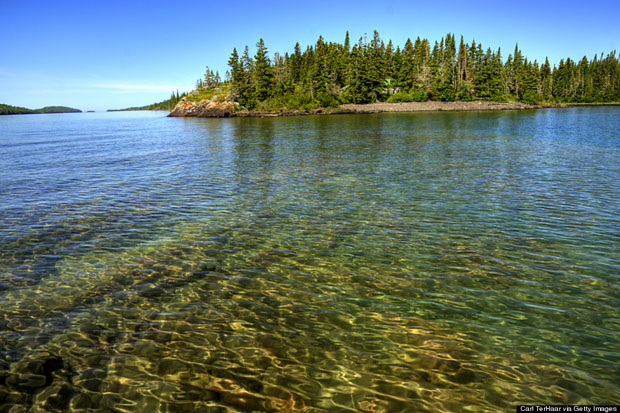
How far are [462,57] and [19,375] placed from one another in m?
202

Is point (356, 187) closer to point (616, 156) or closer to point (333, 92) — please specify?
point (616, 156)

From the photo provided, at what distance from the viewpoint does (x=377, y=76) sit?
14588 cm

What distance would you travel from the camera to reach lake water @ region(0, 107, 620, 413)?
585cm

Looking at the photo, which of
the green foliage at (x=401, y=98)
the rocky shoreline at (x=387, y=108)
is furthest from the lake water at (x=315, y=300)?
the green foliage at (x=401, y=98)

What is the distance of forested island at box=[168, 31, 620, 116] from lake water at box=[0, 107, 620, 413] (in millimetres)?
128198

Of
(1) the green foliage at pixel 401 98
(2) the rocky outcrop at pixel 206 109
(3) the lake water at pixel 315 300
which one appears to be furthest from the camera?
(2) the rocky outcrop at pixel 206 109

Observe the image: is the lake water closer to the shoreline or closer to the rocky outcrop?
the shoreline

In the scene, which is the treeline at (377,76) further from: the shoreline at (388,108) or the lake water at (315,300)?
the lake water at (315,300)

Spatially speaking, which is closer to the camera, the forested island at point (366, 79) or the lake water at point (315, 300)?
the lake water at point (315, 300)

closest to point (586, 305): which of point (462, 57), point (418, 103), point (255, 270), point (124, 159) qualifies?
point (255, 270)

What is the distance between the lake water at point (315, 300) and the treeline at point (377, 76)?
13262 cm

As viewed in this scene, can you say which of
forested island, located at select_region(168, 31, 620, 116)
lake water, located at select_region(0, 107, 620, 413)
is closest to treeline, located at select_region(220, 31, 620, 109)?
forested island, located at select_region(168, 31, 620, 116)

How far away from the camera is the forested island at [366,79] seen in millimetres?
146000

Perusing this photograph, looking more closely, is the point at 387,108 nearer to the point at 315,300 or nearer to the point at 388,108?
the point at 388,108
